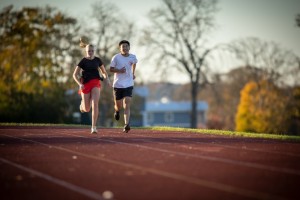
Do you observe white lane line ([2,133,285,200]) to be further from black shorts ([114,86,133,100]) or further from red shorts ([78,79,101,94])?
black shorts ([114,86,133,100])

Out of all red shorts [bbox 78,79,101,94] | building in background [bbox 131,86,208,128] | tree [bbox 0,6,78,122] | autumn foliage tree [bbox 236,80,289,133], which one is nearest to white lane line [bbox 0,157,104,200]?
red shorts [bbox 78,79,101,94]

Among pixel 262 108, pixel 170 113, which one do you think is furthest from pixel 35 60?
pixel 170 113

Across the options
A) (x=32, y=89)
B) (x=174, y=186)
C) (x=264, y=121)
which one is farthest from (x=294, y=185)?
(x=264, y=121)

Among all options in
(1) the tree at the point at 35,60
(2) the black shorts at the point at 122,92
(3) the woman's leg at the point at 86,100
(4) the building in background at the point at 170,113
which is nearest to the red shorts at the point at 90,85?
(3) the woman's leg at the point at 86,100

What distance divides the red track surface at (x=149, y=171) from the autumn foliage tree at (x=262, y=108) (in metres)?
48.7

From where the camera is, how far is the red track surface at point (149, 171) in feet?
16.7

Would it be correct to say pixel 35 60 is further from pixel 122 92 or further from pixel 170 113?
pixel 170 113

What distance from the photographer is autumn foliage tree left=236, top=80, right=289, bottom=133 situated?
59.2 m

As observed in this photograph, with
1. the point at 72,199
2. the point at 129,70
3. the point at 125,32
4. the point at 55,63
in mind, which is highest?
the point at 125,32

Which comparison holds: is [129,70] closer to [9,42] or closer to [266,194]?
[266,194]

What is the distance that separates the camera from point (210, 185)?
18.0 ft

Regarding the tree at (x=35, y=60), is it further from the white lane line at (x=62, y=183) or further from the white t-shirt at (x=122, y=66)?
the white lane line at (x=62, y=183)

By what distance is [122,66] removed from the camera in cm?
1312

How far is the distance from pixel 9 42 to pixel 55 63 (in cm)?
439
